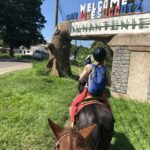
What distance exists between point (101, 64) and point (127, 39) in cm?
819

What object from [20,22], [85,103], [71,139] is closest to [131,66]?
[85,103]

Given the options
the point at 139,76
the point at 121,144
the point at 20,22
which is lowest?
the point at 121,144

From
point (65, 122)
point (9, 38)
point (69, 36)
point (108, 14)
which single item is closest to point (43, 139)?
point (65, 122)

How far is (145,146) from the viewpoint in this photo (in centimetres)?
898

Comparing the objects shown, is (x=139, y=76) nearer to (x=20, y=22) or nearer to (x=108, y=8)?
(x=108, y=8)

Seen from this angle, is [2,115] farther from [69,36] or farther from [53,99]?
[69,36]

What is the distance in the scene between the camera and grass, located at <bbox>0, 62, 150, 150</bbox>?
884 centimetres

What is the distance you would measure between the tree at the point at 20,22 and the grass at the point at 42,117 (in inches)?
1578

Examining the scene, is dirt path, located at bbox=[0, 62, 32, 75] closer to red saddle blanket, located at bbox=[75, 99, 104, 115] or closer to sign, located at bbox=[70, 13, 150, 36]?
sign, located at bbox=[70, 13, 150, 36]

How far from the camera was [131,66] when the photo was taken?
48.4 ft

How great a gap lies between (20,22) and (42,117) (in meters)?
46.3

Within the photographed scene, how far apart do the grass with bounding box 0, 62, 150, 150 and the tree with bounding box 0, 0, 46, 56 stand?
4008 centimetres

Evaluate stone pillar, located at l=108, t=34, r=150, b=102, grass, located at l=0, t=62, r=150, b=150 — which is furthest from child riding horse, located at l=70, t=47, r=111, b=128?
stone pillar, located at l=108, t=34, r=150, b=102

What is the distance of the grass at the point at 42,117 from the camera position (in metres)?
8.84
